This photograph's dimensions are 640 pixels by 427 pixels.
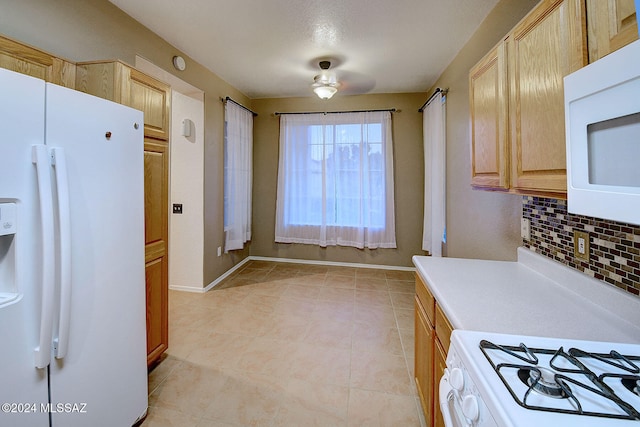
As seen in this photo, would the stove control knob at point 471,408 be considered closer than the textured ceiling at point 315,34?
Yes

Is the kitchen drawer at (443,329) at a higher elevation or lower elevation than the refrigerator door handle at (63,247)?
lower

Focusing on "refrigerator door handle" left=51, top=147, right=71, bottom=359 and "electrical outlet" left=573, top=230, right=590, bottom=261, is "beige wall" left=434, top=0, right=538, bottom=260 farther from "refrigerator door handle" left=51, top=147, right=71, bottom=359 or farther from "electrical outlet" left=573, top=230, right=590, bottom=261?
"refrigerator door handle" left=51, top=147, right=71, bottom=359

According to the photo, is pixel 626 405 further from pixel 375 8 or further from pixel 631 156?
pixel 375 8

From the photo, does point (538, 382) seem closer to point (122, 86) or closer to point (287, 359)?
point (287, 359)

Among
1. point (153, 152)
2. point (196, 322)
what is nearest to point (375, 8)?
point (153, 152)

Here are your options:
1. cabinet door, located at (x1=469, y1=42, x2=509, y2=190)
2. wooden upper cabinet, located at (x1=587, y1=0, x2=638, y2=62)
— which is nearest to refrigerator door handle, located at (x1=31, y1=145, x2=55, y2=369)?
wooden upper cabinet, located at (x1=587, y1=0, x2=638, y2=62)

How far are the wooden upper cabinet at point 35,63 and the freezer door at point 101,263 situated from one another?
0.64 meters

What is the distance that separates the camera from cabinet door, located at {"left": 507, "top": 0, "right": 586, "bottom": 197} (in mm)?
913

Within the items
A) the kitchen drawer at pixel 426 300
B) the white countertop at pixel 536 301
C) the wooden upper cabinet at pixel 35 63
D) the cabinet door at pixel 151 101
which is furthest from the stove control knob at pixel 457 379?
the wooden upper cabinet at pixel 35 63

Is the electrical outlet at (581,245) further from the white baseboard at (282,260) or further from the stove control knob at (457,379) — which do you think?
the white baseboard at (282,260)

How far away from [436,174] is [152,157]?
113 inches

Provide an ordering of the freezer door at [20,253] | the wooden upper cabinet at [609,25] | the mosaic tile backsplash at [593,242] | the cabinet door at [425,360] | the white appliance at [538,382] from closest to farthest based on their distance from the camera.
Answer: the white appliance at [538,382], the wooden upper cabinet at [609,25], the freezer door at [20,253], the mosaic tile backsplash at [593,242], the cabinet door at [425,360]

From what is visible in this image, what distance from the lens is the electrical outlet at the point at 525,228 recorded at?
1.62m

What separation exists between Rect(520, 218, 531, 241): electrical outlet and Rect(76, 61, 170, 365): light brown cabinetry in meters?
2.44
